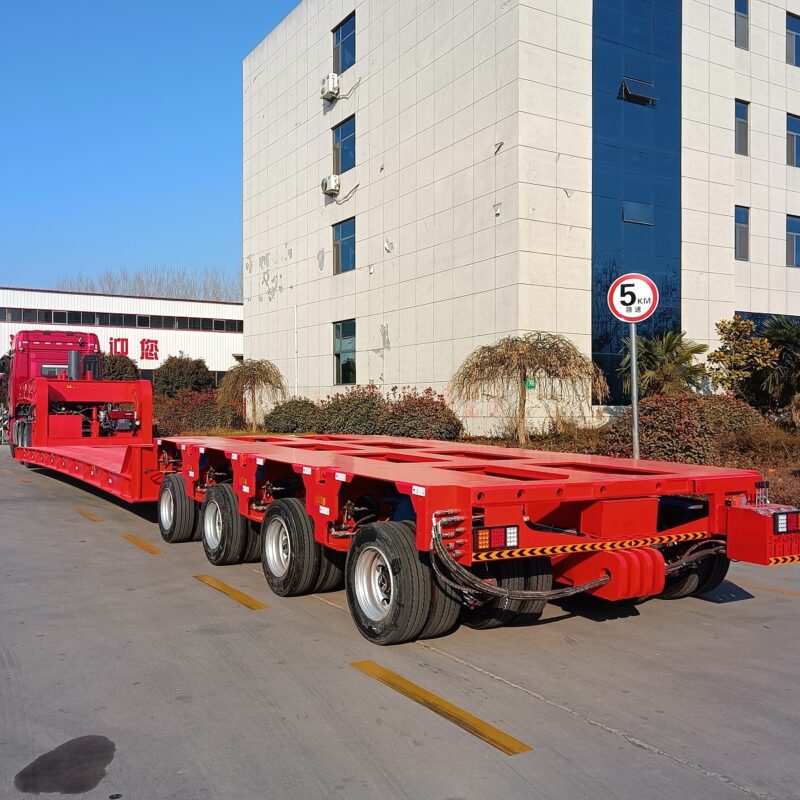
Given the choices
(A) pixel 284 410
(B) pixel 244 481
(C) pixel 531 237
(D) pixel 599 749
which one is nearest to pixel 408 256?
(C) pixel 531 237

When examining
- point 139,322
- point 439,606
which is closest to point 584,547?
point 439,606

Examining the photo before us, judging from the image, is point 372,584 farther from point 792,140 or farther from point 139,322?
point 139,322

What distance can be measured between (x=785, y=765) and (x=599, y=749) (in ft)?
2.98

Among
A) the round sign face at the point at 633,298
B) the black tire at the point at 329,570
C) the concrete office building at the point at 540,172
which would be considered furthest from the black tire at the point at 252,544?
the concrete office building at the point at 540,172

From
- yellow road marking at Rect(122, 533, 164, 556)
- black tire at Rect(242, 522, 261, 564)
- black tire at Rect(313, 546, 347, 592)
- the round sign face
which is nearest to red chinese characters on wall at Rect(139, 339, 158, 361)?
yellow road marking at Rect(122, 533, 164, 556)

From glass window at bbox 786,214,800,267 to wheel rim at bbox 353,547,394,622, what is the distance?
25.8 m

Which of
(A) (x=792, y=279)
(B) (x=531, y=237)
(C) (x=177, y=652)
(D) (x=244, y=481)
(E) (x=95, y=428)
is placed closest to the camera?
(C) (x=177, y=652)

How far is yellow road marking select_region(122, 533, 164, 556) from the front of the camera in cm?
954

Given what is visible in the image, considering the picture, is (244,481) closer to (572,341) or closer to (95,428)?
(95,428)

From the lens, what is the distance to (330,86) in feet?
96.3

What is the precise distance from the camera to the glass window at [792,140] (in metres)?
27.3

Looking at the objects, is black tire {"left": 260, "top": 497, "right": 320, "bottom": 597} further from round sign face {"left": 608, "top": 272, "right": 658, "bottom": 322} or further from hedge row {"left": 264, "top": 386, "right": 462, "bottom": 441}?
hedge row {"left": 264, "top": 386, "right": 462, "bottom": 441}

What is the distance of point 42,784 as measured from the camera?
12.2 feet

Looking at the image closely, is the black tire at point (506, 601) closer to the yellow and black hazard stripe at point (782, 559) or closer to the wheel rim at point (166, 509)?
the yellow and black hazard stripe at point (782, 559)
